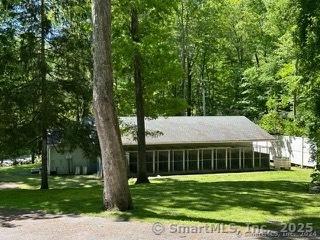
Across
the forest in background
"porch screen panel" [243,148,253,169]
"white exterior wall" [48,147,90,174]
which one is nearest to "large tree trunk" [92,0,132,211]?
the forest in background

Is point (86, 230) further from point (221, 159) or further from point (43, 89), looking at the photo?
point (221, 159)

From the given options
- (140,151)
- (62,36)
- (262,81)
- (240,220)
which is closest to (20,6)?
(62,36)

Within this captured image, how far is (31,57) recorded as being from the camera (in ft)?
73.8

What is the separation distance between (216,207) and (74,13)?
13.3 meters

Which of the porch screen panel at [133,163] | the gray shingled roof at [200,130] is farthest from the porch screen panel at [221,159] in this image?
the porch screen panel at [133,163]

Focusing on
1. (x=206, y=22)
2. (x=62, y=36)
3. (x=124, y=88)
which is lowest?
(x=124, y=88)

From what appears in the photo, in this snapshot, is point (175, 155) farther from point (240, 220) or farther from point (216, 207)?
point (240, 220)

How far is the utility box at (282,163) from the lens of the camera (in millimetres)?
36250

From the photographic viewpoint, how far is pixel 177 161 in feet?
116

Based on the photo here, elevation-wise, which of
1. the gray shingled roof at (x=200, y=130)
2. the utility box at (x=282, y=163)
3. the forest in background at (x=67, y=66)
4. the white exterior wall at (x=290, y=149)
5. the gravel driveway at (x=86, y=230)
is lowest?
the utility box at (x=282, y=163)

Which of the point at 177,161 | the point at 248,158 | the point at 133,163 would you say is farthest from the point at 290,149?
the point at 133,163

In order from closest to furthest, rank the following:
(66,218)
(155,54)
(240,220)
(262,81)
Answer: (240,220), (66,218), (155,54), (262,81)

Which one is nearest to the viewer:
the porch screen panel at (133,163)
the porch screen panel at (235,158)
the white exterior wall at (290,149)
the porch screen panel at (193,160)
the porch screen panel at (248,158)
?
the porch screen panel at (133,163)

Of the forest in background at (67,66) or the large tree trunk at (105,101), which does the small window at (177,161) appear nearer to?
the forest in background at (67,66)
